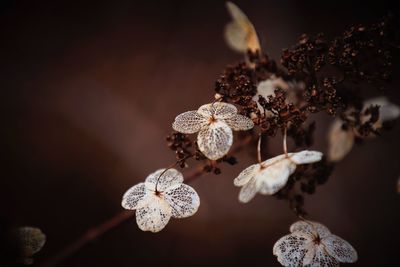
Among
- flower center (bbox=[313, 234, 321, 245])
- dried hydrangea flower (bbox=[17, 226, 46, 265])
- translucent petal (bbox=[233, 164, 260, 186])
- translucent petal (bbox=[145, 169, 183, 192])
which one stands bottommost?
flower center (bbox=[313, 234, 321, 245])

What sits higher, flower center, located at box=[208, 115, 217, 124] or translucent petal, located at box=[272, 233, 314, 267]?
flower center, located at box=[208, 115, 217, 124]

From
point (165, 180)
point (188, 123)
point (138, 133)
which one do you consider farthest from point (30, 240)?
point (138, 133)

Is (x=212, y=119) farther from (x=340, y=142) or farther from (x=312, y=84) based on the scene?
(x=340, y=142)

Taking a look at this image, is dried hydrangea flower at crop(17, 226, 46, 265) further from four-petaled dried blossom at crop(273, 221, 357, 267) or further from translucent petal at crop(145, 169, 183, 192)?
four-petaled dried blossom at crop(273, 221, 357, 267)

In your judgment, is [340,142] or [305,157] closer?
[305,157]

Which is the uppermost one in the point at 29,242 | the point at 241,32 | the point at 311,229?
the point at 241,32

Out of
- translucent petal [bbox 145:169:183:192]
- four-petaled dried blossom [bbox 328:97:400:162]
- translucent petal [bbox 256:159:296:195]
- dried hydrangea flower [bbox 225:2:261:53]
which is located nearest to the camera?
translucent petal [bbox 256:159:296:195]

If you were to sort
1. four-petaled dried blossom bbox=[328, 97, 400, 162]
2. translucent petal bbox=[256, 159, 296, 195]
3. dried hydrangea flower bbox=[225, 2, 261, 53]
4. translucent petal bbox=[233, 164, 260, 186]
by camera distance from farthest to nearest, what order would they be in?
1. four-petaled dried blossom bbox=[328, 97, 400, 162]
2. dried hydrangea flower bbox=[225, 2, 261, 53]
3. translucent petal bbox=[233, 164, 260, 186]
4. translucent petal bbox=[256, 159, 296, 195]

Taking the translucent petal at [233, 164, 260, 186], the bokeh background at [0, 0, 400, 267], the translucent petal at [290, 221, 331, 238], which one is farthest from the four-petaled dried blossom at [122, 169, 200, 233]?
the bokeh background at [0, 0, 400, 267]

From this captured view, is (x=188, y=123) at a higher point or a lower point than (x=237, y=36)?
lower
